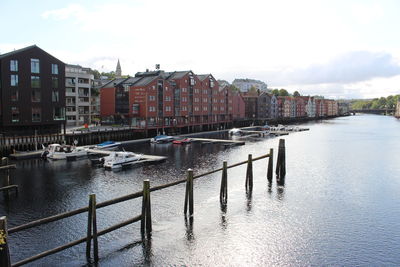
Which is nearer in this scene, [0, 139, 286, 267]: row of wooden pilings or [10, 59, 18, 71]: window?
[0, 139, 286, 267]: row of wooden pilings

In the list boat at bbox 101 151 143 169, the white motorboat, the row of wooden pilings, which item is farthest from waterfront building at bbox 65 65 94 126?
the row of wooden pilings

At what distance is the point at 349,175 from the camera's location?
48.0m

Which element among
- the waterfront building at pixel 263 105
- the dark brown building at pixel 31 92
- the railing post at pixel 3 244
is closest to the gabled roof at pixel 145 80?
the dark brown building at pixel 31 92

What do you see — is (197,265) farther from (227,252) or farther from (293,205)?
(293,205)

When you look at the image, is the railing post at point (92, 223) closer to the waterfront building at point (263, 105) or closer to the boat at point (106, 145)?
the boat at point (106, 145)

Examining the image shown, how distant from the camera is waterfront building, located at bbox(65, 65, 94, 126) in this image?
4048 inches

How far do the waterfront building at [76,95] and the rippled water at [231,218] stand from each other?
54.3 metres

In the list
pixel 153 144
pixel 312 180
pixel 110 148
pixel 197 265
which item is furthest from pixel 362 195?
pixel 153 144

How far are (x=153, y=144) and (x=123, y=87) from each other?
24436 mm

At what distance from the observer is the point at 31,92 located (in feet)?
221

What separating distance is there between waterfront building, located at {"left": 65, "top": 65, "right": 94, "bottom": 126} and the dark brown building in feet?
102

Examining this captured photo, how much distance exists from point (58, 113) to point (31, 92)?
7.14 metres

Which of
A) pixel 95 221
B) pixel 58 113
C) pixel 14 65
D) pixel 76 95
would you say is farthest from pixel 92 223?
pixel 76 95

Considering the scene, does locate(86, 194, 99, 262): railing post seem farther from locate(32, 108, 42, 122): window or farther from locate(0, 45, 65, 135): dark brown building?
locate(32, 108, 42, 122): window
